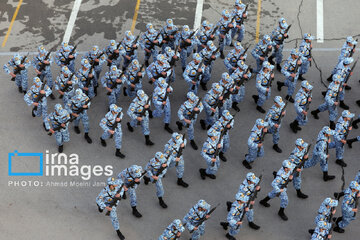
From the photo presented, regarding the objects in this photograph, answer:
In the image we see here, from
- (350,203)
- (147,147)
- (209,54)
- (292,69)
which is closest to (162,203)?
(147,147)

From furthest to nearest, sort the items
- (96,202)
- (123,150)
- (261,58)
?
(261,58)
(123,150)
(96,202)

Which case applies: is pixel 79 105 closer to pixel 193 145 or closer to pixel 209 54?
pixel 193 145

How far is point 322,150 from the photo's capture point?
19.2m

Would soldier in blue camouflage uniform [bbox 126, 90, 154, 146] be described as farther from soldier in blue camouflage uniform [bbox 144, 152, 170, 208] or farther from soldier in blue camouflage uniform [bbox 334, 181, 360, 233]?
soldier in blue camouflage uniform [bbox 334, 181, 360, 233]

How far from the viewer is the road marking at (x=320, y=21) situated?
989 inches

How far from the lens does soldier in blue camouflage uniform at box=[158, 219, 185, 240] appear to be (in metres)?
17.1

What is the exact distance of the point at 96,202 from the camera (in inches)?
723

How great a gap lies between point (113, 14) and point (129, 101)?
206 inches

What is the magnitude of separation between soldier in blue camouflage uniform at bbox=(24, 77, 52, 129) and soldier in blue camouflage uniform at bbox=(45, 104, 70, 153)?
0.59 meters

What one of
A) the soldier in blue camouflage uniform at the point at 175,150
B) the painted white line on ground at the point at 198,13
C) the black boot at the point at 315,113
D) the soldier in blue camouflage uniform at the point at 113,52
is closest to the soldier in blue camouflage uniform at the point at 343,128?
the black boot at the point at 315,113

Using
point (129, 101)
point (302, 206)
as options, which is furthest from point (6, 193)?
point (302, 206)

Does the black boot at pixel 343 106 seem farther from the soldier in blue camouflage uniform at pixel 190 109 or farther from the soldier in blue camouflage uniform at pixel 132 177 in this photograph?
the soldier in blue camouflage uniform at pixel 132 177

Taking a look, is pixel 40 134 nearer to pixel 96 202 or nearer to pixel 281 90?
pixel 96 202

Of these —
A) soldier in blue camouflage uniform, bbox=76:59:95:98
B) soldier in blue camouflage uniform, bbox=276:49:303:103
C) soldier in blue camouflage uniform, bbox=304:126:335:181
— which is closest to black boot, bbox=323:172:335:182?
soldier in blue camouflage uniform, bbox=304:126:335:181
